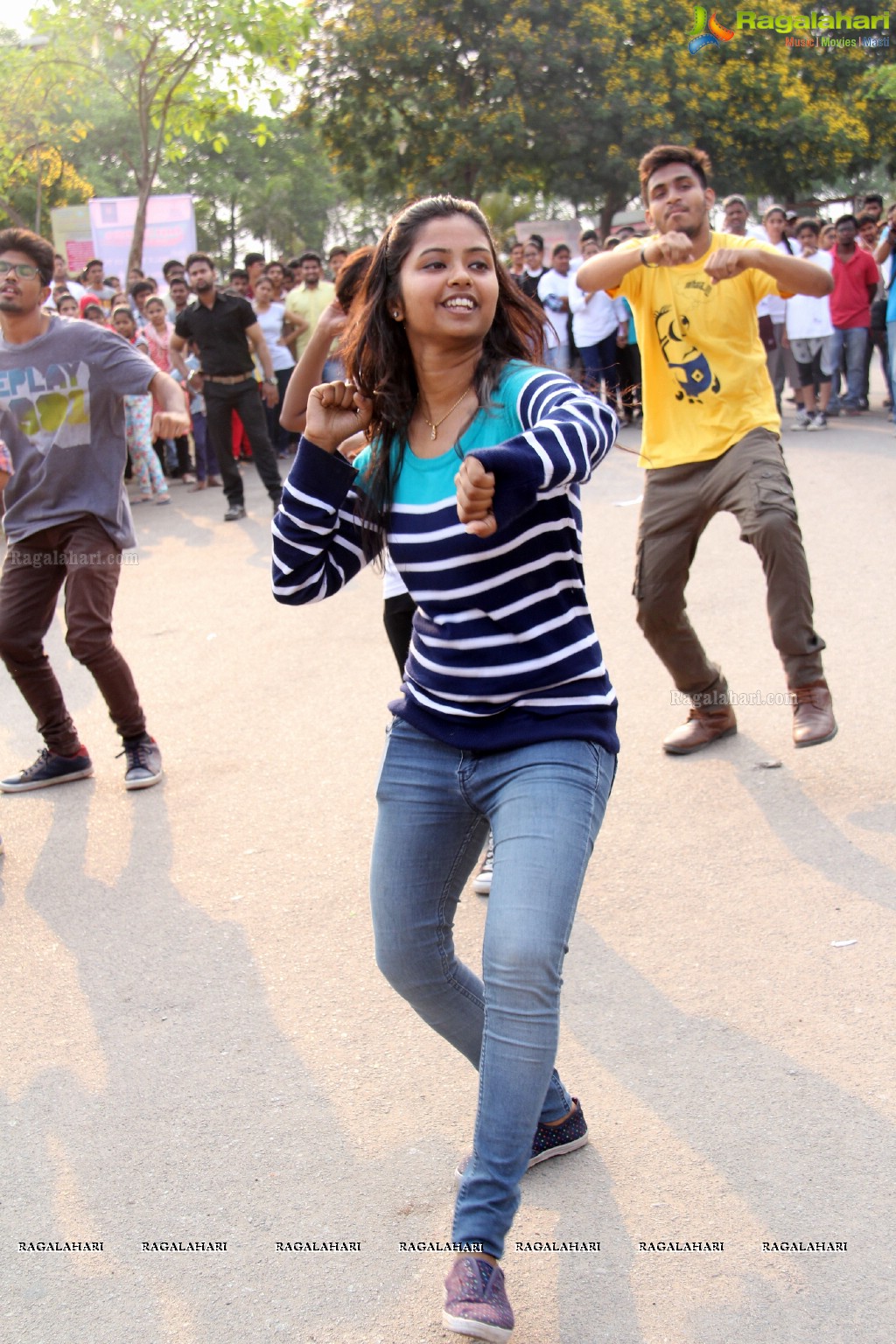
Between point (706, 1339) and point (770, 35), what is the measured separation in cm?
3239

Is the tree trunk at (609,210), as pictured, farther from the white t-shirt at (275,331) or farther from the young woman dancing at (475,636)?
the young woman dancing at (475,636)

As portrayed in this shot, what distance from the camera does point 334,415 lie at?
2803mm

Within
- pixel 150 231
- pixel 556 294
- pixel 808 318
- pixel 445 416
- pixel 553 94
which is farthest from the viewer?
pixel 553 94

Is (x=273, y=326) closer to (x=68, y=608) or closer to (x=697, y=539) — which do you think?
(x=68, y=608)

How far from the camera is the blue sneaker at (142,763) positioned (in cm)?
586

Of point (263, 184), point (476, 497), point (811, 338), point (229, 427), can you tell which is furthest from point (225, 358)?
point (263, 184)

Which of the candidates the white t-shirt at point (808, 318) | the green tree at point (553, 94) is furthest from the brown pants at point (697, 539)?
the green tree at point (553, 94)

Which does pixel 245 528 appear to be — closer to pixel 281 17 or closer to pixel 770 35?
pixel 281 17

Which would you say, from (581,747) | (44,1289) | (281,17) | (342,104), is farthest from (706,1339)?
(342,104)

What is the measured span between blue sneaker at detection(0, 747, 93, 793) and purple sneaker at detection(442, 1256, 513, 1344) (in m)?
4.03

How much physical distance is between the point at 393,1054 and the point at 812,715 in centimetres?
233

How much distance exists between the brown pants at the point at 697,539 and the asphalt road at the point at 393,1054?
40 centimetres

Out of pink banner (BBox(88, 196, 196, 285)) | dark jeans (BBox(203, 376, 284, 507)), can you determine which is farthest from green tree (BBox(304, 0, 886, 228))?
dark jeans (BBox(203, 376, 284, 507))

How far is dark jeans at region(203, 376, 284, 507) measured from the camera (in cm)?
1182
